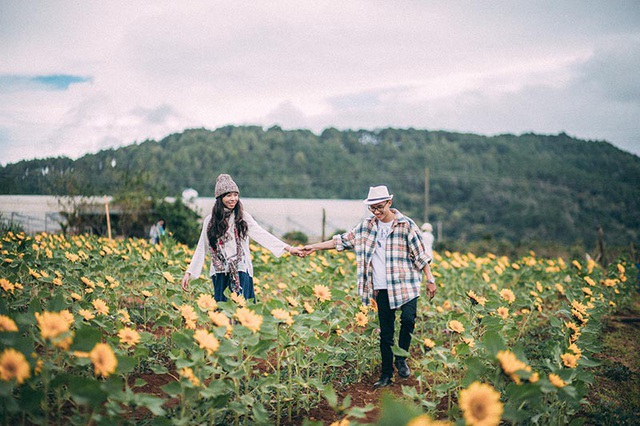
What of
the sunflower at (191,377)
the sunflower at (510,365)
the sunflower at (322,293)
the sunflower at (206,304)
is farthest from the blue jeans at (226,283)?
the sunflower at (510,365)

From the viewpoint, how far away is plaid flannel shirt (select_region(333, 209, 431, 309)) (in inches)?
133

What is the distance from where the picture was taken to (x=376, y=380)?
11.9ft

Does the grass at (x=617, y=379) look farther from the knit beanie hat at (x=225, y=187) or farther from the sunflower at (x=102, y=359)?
the knit beanie hat at (x=225, y=187)

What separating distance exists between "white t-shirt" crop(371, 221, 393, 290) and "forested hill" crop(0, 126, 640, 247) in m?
24.5

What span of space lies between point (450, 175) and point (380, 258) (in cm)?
3810

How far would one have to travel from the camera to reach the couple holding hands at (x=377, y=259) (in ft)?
11.1

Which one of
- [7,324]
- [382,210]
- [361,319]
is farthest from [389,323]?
[7,324]

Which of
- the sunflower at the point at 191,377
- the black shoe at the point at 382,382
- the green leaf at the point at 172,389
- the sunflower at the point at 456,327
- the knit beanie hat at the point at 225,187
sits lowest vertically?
the black shoe at the point at 382,382

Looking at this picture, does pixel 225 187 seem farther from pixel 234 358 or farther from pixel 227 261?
pixel 234 358

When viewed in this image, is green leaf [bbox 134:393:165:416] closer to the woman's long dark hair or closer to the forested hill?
the woman's long dark hair

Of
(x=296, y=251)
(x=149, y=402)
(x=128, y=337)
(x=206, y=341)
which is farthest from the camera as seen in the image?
(x=296, y=251)

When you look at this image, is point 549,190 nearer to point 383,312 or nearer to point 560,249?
point 560,249

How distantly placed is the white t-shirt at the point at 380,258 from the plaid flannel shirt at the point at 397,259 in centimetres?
3

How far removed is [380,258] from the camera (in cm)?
349
